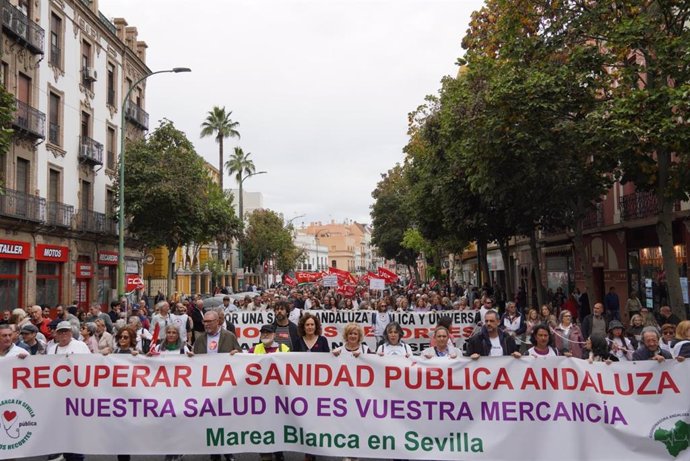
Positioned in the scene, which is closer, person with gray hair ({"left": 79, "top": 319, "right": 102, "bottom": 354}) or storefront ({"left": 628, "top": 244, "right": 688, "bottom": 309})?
person with gray hair ({"left": 79, "top": 319, "right": 102, "bottom": 354})

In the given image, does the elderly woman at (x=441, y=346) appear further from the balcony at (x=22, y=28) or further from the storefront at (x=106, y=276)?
the storefront at (x=106, y=276)

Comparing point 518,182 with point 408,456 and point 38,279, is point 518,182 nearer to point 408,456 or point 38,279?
point 408,456

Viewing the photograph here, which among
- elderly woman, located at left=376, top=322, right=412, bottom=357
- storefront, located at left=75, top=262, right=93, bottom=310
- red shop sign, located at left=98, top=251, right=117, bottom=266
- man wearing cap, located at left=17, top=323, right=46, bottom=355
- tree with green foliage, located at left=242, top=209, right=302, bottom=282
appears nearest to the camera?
elderly woman, located at left=376, top=322, right=412, bottom=357

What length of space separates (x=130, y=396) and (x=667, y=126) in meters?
10.3

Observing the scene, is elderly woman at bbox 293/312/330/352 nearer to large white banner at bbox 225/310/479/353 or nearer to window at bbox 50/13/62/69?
large white banner at bbox 225/310/479/353

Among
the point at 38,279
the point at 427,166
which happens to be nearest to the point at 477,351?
the point at 427,166

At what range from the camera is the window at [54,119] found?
26.1 metres

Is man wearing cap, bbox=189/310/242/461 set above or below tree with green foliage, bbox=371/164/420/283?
below

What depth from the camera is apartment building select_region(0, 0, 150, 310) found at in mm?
23062

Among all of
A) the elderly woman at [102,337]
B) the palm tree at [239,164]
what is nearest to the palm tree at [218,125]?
the palm tree at [239,164]

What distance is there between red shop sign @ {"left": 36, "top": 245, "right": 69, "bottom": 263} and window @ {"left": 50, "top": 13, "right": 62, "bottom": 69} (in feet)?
24.6

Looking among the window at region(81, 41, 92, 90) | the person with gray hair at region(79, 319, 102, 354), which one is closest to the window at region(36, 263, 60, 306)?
the window at region(81, 41, 92, 90)

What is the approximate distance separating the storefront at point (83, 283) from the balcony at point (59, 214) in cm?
213

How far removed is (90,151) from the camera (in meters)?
29.4
